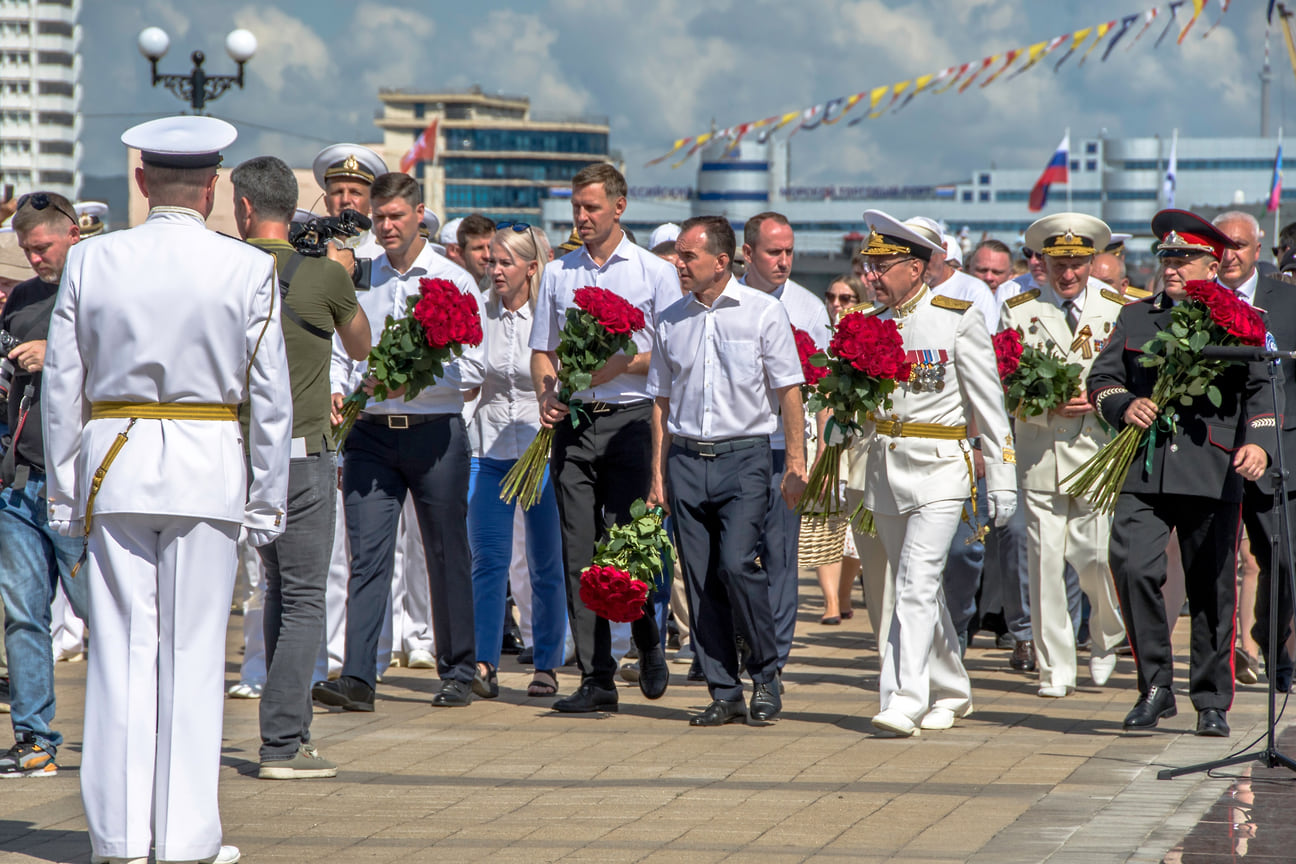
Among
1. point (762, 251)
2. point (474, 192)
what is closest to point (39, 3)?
point (474, 192)

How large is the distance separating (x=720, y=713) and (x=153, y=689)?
344cm

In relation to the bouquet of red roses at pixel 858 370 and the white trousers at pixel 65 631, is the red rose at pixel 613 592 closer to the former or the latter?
the bouquet of red roses at pixel 858 370

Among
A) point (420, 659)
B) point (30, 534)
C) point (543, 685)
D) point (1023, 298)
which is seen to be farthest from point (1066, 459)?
point (30, 534)

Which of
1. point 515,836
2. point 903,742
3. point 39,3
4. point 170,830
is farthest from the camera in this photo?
point 39,3

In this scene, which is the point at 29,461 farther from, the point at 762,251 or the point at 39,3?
the point at 39,3

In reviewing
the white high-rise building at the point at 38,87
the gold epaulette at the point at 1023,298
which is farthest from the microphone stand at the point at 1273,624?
the white high-rise building at the point at 38,87

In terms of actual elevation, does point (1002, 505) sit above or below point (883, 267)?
below

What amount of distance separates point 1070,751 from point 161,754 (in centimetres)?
402

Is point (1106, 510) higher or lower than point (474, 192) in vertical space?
lower

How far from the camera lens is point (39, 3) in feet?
503

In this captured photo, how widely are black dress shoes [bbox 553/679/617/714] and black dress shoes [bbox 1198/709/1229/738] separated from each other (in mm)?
2801

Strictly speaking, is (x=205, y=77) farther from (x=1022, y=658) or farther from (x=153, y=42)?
(x=1022, y=658)

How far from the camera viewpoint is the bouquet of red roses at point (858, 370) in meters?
7.42

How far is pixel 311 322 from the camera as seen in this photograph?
21.6 ft
